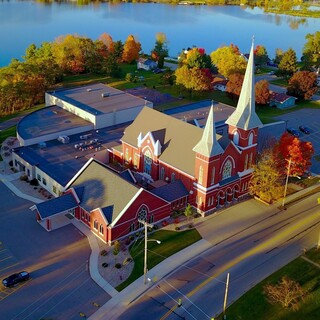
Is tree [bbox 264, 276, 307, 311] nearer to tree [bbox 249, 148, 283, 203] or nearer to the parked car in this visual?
tree [bbox 249, 148, 283, 203]

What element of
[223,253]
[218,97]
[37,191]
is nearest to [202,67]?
[218,97]

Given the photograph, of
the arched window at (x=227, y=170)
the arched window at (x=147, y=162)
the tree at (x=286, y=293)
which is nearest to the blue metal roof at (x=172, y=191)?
the arched window at (x=227, y=170)

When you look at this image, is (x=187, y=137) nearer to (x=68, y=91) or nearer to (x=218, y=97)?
(x=68, y=91)

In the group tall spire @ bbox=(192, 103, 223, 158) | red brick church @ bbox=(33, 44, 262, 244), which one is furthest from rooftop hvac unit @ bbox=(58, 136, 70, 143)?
tall spire @ bbox=(192, 103, 223, 158)

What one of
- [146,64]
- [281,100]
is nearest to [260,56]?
[146,64]

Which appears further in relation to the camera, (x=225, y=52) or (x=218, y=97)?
(x=225, y=52)

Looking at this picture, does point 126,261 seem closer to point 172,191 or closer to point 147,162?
point 172,191

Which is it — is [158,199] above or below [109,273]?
above
